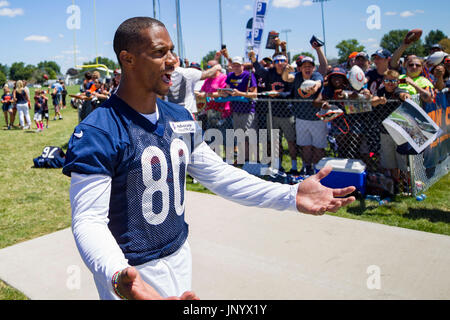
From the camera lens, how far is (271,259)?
3.90m

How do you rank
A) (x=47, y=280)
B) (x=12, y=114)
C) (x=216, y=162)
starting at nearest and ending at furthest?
(x=216, y=162)
(x=47, y=280)
(x=12, y=114)

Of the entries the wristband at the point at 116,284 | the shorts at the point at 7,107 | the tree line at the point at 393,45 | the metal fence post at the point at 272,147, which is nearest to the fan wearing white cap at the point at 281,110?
the metal fence post at the point at 272,147

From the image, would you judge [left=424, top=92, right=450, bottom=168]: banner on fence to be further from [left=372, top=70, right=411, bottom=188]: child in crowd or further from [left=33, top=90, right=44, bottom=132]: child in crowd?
[left=33, top=90, right=44, bottom=132]: child in crowd

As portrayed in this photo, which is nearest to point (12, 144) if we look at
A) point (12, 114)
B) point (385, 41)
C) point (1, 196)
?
point (12, 114)

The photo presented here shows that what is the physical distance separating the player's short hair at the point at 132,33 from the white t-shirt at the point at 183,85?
4.30 m

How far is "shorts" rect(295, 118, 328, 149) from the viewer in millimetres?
6375

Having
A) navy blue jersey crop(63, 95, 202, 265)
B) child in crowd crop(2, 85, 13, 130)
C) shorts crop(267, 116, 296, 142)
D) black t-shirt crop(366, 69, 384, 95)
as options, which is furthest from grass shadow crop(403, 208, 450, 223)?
child in crowd crop(2, 85, 13, 130)

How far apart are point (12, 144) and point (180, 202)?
1261cm

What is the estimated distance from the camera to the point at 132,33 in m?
1.63

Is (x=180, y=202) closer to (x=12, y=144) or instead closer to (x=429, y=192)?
(x=429, y=192)

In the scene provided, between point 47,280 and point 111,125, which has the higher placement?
point 111,125

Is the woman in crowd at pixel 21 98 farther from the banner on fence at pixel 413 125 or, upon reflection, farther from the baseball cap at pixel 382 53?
the banner on fence at pixel 413 125

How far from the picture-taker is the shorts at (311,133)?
20.9 ft

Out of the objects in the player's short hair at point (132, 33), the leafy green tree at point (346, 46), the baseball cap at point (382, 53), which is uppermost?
the leafy green tree at point (346, 46)
